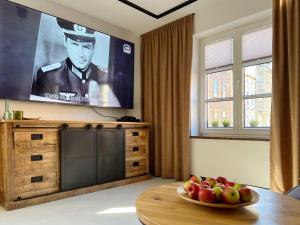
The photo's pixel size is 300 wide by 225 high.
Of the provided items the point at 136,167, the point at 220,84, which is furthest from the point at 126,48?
the point at 136,167

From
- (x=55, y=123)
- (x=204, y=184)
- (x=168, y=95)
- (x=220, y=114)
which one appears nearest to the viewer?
(x=204, y=184)

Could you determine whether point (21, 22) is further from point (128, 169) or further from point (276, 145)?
point (276, 145)

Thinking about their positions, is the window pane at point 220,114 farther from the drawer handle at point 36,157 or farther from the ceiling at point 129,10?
the drawer handle at point 36,157

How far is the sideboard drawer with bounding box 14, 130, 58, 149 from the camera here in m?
2.41

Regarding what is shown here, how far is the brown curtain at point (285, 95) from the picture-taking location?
2418 mm

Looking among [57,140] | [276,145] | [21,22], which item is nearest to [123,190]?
[57,140]

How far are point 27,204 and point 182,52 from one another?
9.21 feet

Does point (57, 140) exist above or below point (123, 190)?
above

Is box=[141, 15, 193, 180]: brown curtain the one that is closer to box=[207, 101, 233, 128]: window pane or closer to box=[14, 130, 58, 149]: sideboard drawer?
box=[207, 101, 233, 128]: window pane

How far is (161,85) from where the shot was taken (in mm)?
3793

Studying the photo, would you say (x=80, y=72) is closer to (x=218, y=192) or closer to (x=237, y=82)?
(x=237, y=82)

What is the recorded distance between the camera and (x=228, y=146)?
311 cm

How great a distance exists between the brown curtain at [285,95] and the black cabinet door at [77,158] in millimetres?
2133

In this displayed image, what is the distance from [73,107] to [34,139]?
103 cm
